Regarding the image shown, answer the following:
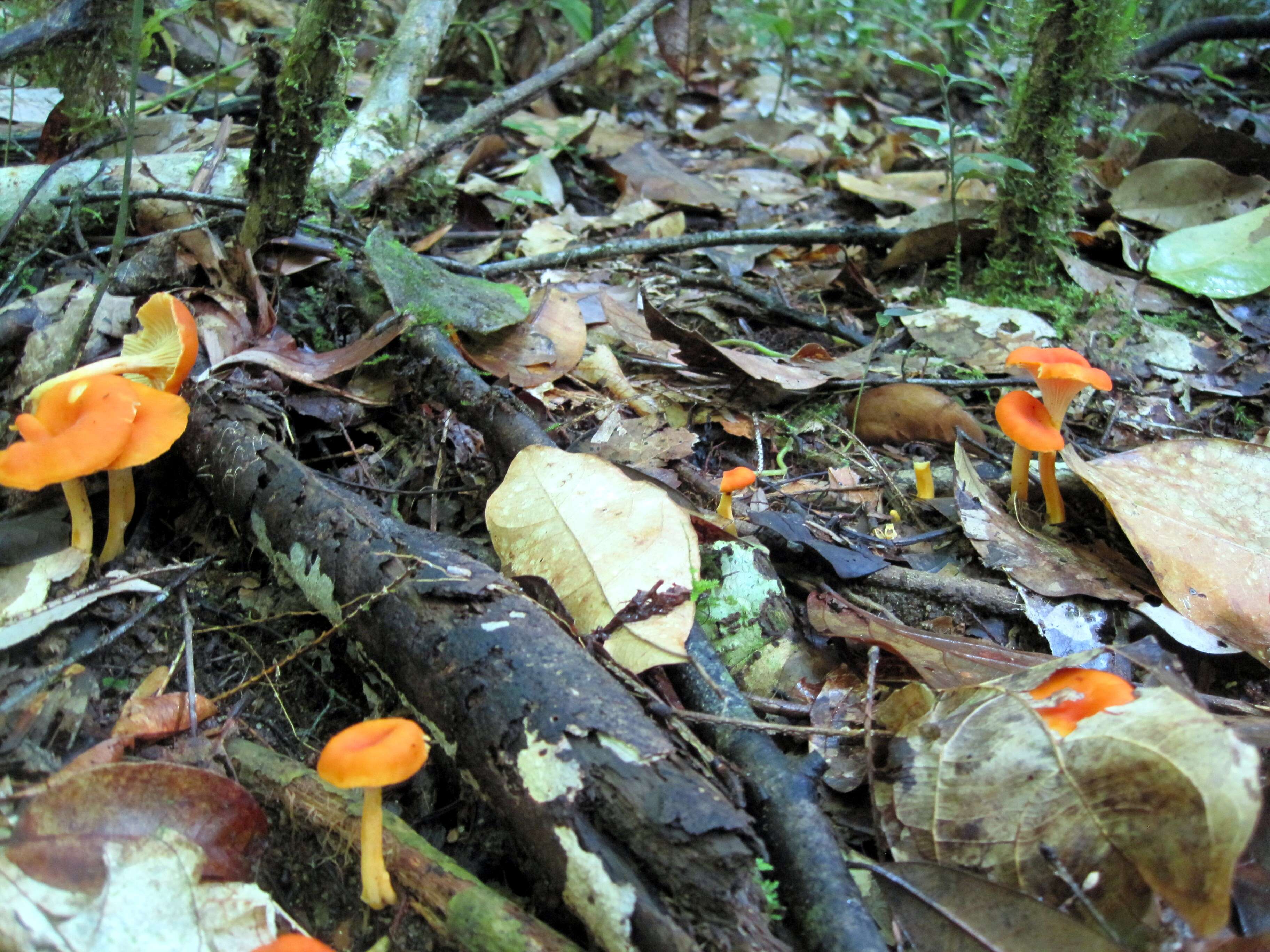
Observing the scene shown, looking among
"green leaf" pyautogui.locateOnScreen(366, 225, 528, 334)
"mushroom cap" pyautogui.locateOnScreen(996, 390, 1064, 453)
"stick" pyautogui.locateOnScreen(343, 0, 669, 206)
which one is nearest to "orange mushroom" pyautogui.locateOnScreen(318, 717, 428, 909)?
"green leaf" pyautogui.locateOnScreen(366, 225, 528, 334)

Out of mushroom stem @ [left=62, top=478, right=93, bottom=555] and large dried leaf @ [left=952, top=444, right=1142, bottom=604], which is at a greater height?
mushroom stem @ [left=62, top=478, right=93, bottom=555]

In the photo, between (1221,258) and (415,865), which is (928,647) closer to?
(415,865)

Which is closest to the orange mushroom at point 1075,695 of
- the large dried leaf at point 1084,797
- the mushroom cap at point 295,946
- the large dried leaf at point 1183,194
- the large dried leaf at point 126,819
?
the large dried leaf at point 1084,797

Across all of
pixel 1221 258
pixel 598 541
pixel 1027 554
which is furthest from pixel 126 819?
pixel 1221 258

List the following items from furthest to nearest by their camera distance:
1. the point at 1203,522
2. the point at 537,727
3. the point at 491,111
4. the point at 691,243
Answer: the point at 491,111, the point at 691,243, the point at 1203,522, the point at 537,727

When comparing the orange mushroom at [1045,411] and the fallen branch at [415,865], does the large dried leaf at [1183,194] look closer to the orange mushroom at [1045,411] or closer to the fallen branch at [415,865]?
the orange mushroom at [1045,411]

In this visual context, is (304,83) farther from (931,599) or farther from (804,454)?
(931,599)

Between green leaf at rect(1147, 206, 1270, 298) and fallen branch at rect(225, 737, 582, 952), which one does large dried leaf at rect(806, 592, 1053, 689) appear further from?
green leaf at rect(1147, 206, 1270, 298)
